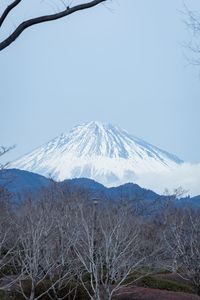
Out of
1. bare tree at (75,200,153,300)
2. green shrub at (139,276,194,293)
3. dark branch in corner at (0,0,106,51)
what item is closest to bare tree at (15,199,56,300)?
bare tree at (75,200,153,300)

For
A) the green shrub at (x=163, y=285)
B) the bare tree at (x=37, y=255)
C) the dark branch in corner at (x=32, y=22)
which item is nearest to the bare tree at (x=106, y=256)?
the bare tree at (x=37, y=255)

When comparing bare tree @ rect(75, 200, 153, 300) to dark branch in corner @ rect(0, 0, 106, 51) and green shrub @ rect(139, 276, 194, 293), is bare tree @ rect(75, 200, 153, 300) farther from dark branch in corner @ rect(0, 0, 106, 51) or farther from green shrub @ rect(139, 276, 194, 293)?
dark branch in corner @ rect(0, 0, 106, 51)

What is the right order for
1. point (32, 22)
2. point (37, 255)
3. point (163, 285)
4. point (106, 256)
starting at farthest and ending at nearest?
point (163, 285), point (37, 255), point (106, 256), point (32, 22)

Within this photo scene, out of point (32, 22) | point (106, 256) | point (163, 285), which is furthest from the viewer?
point (163, 285)

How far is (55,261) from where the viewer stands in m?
14.9

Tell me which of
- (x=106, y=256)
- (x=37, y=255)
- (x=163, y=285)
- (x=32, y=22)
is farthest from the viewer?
(x=163, y=285)

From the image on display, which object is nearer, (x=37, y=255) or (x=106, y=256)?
(x=106, y=256)

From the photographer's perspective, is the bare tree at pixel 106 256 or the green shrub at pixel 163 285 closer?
the bare tree at pixel 106 256

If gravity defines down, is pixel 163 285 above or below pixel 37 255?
below

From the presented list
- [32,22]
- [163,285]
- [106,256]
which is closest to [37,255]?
[106,256]

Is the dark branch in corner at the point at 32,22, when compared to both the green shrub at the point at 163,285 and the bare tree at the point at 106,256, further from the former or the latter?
the green shrub at the point at 163,285

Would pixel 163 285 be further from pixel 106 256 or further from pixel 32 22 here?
pixel 32 22

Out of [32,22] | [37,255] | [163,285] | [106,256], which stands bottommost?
[163,285]

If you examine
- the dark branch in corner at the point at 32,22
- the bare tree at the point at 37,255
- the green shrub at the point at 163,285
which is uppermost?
the dark branch in corner at the point at 32,22
